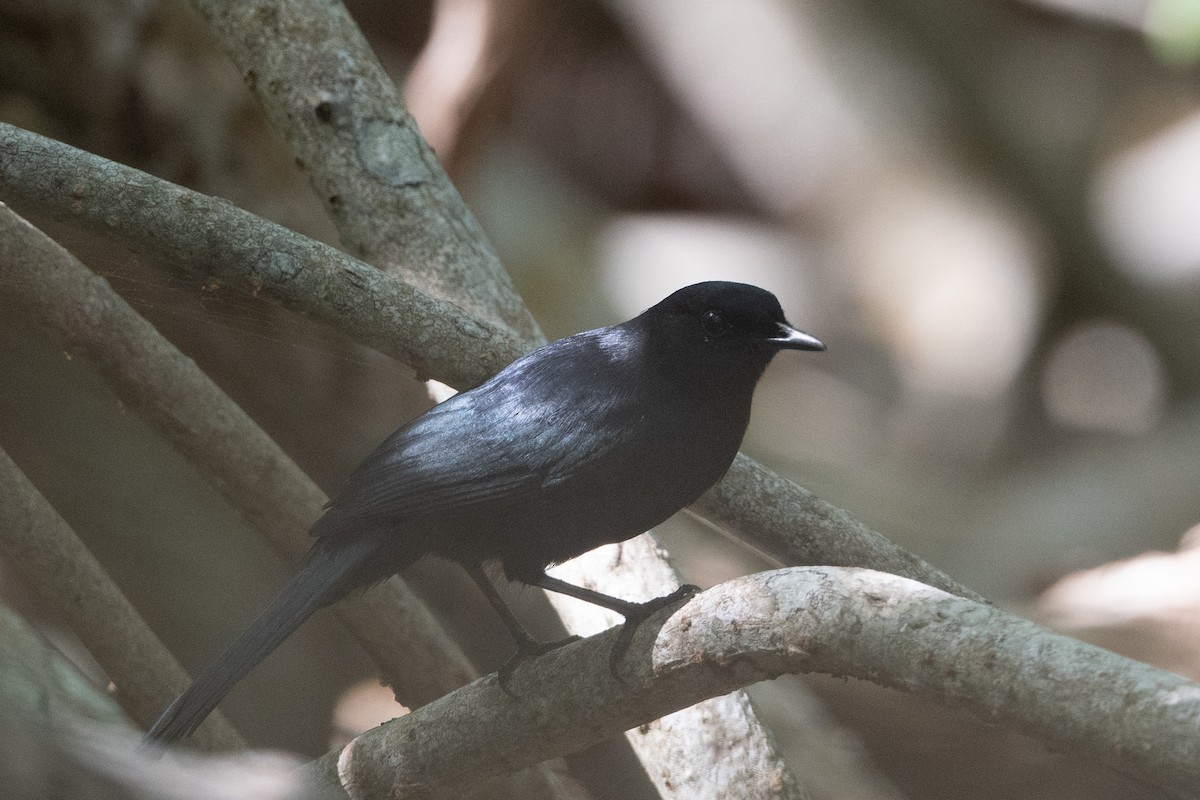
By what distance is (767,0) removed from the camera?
8953 millimetres

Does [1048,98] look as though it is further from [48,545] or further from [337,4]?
[48,545]

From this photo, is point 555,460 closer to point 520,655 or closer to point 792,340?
point 520,655

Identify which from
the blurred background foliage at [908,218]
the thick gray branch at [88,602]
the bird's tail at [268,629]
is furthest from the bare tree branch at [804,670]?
the blurred background foliage at [908,218]

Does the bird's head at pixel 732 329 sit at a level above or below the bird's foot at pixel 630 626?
above

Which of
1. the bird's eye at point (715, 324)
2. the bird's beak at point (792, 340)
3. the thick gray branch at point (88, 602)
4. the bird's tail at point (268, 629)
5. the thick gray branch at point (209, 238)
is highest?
the bird's beak at point (792, 340)

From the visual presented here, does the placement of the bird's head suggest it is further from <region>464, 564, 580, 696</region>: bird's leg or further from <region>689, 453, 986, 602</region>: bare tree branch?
<region>464, 564, 580, 696</region>: bird's leg

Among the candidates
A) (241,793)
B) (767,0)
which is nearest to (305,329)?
(241,793)

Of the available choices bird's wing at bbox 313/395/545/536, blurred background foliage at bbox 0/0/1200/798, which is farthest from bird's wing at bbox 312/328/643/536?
blurred background foliage at bbox 0/0/1200/798

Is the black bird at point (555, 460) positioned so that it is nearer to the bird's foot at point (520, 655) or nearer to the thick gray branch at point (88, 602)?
the bird's foot at point (520, 655)

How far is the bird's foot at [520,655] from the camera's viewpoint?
282cm

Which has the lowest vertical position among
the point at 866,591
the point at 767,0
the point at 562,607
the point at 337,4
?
the point at 562,607

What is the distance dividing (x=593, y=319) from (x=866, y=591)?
6.31 meters

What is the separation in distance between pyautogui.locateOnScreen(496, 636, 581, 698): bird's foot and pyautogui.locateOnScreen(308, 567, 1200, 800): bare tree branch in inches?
0.9

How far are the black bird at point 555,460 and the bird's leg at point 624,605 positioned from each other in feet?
0.04
